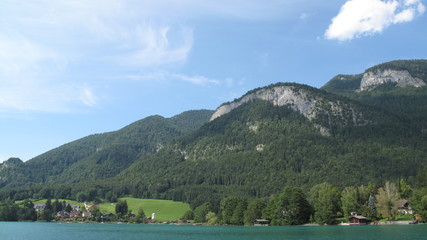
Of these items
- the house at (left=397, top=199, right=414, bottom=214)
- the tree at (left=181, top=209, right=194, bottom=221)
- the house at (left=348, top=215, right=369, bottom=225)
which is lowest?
the tree at (left=181, top=209, right=194, bottom=221)

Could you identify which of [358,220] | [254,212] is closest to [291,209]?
[254,212]

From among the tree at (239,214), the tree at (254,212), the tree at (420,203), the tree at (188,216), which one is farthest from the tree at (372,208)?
the tree at (188,216)

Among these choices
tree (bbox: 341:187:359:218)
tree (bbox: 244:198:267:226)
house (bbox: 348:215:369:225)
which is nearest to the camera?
house (bbox: 348:215:369:225)

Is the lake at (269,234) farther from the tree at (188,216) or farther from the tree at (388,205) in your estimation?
the tree at (188,216)

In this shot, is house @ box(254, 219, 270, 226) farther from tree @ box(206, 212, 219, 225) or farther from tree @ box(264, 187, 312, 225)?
tree @ box(206, 212, 219, 225)

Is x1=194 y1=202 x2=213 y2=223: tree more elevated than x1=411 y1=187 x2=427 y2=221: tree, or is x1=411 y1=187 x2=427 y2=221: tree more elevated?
x1=411 y1=187 x2=427 y2=221: tree

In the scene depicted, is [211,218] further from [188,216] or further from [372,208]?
[372,208]

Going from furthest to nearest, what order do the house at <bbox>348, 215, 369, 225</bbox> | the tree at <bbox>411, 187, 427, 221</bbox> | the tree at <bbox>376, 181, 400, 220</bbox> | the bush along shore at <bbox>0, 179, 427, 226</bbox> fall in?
the tree at <bbox>376, 181, 400, 220</bbox>
the bush along shore at <bbox>0, 179, 427, 226</bbox>
the house at <bbox>348, 215, 369, 225</bbox>
the tree at <bbox>411, 187, 427, 221</bbox>

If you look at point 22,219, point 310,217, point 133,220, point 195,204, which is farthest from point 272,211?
point 22,219

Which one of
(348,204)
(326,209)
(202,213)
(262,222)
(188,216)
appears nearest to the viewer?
(326,209)

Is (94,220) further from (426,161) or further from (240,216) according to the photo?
(426,161)

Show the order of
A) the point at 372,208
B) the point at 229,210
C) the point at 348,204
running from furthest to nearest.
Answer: the point at 229,210
the point at 348,204
the point at 372,208

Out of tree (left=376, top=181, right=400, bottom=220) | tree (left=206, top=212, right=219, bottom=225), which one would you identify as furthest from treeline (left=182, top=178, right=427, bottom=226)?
tree (left=206, top=212, right=219, bottom=225)

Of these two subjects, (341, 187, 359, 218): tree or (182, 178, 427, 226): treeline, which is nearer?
(182, 178, 427, 226): treeline
